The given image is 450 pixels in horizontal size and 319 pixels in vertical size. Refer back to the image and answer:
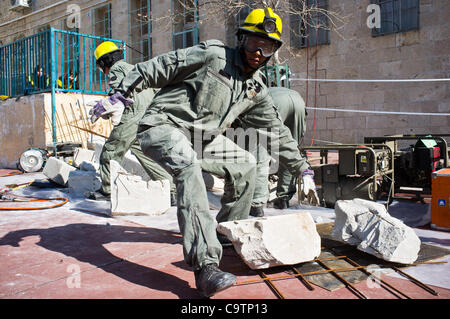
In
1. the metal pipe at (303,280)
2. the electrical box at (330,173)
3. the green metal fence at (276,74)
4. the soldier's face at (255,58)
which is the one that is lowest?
the metal pipe at (303,280)

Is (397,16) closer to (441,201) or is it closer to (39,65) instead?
(441,201)

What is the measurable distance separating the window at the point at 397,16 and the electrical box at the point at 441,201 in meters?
8.01

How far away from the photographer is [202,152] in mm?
3041

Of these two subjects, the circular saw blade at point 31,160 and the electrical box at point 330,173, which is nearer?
the electrical box at point 330,173

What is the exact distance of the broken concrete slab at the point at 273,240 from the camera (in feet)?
8.66

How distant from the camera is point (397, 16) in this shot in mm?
10734

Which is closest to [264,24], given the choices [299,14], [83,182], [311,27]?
[83,182]

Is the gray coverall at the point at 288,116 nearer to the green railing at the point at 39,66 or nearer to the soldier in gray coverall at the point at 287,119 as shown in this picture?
the soldier in gray coverall at the point at 287,119

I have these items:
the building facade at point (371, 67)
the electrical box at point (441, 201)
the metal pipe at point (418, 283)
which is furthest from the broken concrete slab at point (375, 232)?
the building facade at point (371, 67)

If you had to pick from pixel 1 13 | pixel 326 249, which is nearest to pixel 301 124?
pixel 326 249

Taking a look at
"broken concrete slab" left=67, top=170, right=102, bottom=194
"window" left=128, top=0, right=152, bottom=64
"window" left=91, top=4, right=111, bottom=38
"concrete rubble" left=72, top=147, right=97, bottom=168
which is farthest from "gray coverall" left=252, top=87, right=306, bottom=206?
"window" left=91, top=4, right=111, bottom=38

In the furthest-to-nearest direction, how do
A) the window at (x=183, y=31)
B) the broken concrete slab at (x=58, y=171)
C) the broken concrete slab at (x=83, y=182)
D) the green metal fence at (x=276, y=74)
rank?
the window at (x=183, y=31) < the green metal fence at (x=276, y=74) < the broken concrete slab at (x=58, y=171) < the broken concrete slab at (x=83, y=182)

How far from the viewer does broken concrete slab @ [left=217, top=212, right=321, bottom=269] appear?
8.66ft
